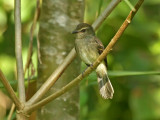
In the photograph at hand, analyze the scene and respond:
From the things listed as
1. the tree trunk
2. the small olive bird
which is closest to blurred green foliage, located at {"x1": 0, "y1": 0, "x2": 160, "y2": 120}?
the small olive bird

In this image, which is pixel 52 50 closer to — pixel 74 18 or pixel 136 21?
pixel 74 18

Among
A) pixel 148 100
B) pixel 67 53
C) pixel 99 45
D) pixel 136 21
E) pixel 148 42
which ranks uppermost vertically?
pixel 67 53

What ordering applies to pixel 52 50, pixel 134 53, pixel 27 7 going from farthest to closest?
pixel 134 53, pixel 27 7, pixel 52 50

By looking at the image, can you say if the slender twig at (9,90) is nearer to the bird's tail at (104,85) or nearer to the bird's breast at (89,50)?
the bird's tail at (104,85)

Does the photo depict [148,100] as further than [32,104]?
Yes

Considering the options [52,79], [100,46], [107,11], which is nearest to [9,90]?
[52,79]

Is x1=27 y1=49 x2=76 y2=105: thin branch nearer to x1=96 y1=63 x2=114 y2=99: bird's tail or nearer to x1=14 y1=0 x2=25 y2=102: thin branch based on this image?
x1=14 y1=0 x2=25 y2=102: thin branch

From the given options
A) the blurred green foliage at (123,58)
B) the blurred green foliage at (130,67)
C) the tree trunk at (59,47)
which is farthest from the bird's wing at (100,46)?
the tree trunk at (59,47)

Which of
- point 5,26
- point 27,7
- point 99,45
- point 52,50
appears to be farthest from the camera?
point 5,26

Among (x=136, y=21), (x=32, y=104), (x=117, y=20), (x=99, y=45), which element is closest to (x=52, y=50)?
(x=32, y=104)
